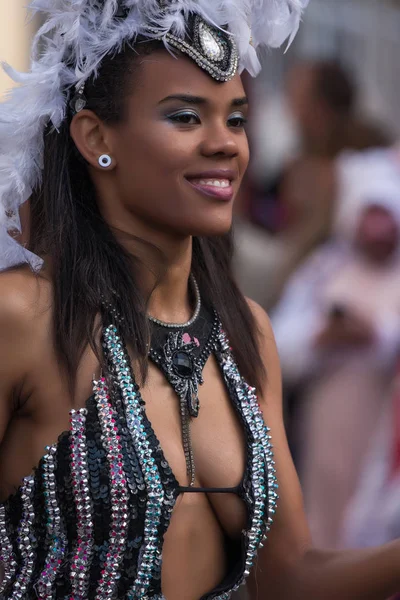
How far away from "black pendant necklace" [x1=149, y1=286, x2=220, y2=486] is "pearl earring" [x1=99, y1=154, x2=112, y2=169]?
0.36 meters

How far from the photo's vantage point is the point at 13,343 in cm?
217

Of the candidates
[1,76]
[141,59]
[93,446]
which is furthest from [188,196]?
[1,76]

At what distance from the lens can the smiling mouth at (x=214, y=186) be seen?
88.8 inches

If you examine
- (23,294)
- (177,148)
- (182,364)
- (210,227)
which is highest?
(177,148)

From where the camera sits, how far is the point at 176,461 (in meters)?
2.27

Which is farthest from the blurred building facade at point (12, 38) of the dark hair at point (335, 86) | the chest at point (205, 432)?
the chest at point (205, 432)

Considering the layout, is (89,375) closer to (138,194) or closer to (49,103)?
(138,194)

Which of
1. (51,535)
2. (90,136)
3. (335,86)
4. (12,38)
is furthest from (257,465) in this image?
(12,38)

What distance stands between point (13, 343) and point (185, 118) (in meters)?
0.59

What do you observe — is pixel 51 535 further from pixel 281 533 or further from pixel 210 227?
pixel 210 227

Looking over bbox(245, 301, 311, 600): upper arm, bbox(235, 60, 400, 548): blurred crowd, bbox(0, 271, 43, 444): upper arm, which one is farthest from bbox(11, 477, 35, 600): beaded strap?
bbox(235, 60, 400, 548): blurred crowd

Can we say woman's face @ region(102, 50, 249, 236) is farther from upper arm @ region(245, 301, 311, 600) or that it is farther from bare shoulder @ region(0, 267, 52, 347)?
upper arm @ region(245, 301, 311, 600)

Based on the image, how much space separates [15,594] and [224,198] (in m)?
0.94

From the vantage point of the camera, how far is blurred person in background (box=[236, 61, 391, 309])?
4.75 m
